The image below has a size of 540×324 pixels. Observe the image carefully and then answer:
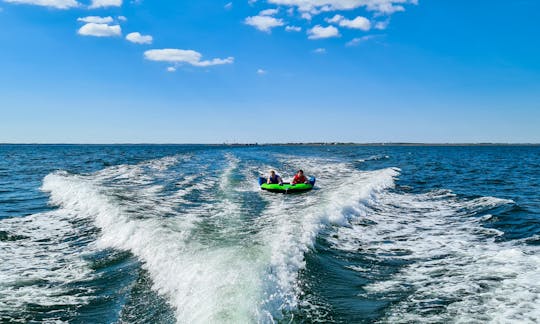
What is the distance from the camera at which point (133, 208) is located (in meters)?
16.0

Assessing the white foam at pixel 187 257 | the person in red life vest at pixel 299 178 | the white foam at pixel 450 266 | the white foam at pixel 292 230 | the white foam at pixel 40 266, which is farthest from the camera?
the person in red life vest at pixel 299 178

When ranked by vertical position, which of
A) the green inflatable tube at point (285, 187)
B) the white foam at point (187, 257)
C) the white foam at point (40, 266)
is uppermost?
the green inflatable tube at point (285, 187)

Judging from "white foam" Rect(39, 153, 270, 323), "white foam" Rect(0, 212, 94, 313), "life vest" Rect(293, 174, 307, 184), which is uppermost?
"life vest" Rect(293, 174, 307, 184)

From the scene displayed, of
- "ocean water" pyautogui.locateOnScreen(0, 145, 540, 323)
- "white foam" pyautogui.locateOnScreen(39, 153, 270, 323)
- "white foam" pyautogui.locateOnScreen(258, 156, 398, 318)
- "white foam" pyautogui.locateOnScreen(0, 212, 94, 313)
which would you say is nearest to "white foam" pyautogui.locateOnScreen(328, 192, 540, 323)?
"ocean water" pyautogui.locateOnScreen(0, 145, 540, 323)

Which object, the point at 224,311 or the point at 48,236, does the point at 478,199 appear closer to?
the point at 224,311

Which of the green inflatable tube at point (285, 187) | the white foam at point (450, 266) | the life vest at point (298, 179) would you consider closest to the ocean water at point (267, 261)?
the white foam at point (450, 266)

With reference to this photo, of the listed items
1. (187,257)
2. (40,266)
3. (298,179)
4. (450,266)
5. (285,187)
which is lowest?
(40,266)

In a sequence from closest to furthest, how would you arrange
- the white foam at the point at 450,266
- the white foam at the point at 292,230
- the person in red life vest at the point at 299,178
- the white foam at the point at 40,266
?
the white foam at the point at 450,266, the white foam at the point at 292,230, the white foam at the point at 40,266, the person in red life vest at the point at 299,178

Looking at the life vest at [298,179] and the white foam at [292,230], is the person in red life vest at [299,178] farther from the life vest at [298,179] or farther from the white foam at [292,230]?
the white foam at [292,230]

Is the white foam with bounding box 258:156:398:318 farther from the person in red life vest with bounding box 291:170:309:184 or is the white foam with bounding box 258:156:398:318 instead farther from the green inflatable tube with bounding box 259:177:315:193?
the person in red life vest with bounding box 291:170:309:184

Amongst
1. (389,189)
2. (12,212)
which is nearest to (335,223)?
(389,189)

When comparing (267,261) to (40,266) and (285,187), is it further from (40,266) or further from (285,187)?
(285,187)

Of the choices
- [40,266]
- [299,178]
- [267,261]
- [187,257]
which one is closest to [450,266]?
[267,261]

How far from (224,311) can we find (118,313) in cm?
220
